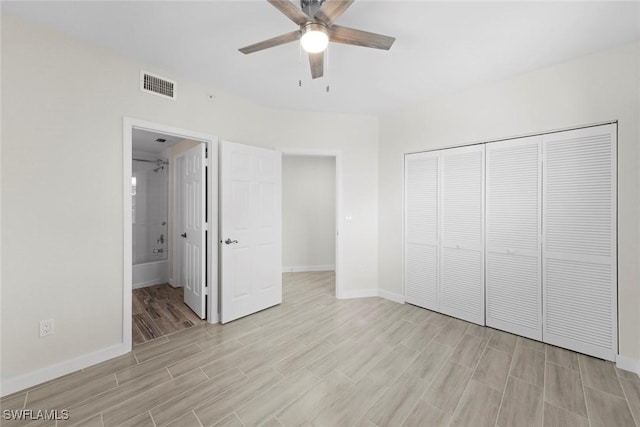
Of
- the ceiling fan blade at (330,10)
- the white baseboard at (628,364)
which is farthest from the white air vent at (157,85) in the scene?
the white baseboard at (628,364)

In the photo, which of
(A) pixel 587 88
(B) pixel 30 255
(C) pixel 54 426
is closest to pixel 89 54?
(B) pixel 30 255

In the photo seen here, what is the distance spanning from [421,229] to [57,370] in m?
3.79

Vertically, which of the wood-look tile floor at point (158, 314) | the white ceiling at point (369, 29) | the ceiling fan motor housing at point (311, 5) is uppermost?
the white ceiling at point (369, 29)

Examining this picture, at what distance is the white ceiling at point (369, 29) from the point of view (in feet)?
5.74

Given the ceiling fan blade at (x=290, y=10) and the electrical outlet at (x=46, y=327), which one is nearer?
the ceiling fan blade at (x=290, y=10)

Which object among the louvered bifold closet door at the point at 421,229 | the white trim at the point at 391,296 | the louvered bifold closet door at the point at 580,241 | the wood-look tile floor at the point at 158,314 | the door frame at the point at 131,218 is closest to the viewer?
the louvered bifold closet door at the point at 580,241

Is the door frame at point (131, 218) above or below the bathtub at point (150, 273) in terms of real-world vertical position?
above

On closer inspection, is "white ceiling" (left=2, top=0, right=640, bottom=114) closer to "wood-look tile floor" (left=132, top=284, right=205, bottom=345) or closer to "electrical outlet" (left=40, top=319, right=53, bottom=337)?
"electrical outlet" (left=40, top=319, right=53, bottom=337)

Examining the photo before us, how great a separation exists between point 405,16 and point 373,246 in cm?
280

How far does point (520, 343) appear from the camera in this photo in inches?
100

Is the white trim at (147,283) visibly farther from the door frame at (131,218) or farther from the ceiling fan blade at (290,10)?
the ceiling fan blade at (290,10)

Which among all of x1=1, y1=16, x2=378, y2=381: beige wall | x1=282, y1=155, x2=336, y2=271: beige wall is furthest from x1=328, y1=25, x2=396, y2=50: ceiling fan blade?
x1=282, y1=155, x2=336, y2=271: beige wall

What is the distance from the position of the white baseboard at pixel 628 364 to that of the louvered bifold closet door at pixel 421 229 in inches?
59.2

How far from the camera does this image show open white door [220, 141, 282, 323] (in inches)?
116
